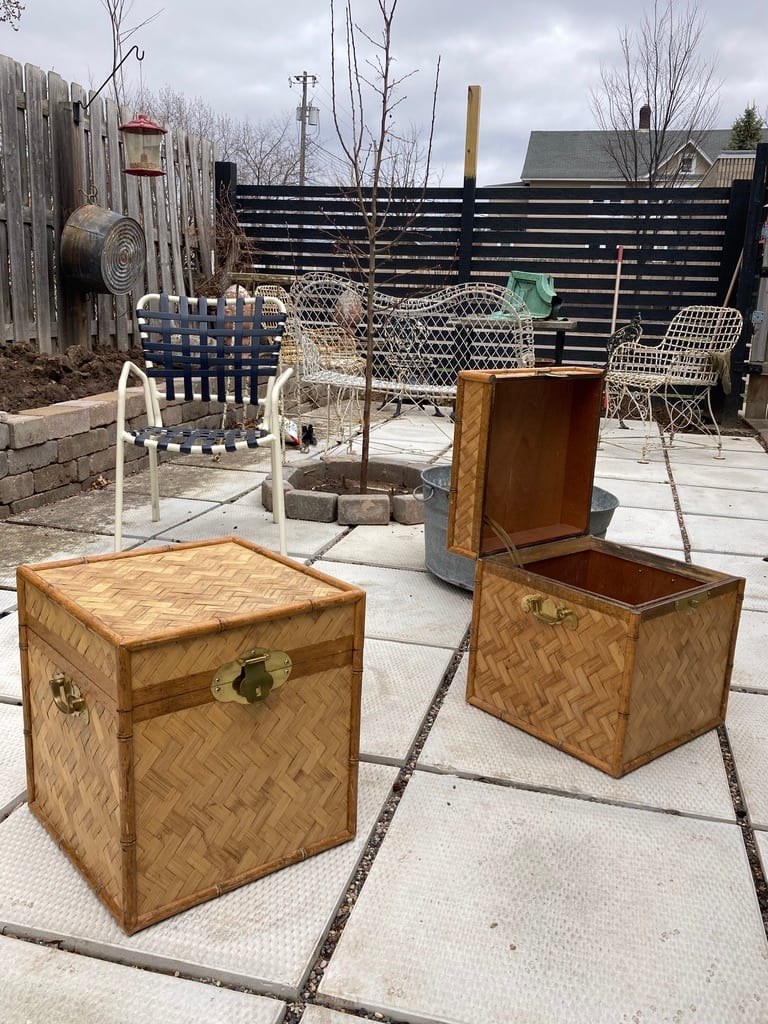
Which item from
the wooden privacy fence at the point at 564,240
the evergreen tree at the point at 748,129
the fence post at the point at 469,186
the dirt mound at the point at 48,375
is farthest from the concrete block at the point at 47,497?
the evergreen tree at the point at 748,129

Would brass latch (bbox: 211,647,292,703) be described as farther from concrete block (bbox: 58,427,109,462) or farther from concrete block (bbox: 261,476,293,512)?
concrete block (bbox: 58,427,109,462)

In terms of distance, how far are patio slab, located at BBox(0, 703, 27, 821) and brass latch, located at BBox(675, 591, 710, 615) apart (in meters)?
1.43

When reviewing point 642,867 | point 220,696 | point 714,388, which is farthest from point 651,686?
point 714,388

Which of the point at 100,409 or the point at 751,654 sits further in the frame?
the point at 100,409

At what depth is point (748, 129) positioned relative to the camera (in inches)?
862

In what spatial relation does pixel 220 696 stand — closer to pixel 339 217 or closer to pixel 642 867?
pixel 642 867

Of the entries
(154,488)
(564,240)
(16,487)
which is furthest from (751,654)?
(564,240)

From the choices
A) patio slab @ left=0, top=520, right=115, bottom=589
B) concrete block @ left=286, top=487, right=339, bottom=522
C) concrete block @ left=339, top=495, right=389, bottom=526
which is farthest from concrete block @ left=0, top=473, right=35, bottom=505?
concrete block @ left=339, top=495, right=389, bottom=526

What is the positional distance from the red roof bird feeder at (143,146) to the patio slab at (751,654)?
465 cm

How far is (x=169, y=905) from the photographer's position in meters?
1.35

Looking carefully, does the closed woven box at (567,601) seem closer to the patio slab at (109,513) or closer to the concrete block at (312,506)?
the concrete block at (312,506)

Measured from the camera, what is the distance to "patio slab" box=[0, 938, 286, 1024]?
116 centimetres

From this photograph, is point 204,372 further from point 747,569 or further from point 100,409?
point 747,569

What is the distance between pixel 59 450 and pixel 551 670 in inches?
110
